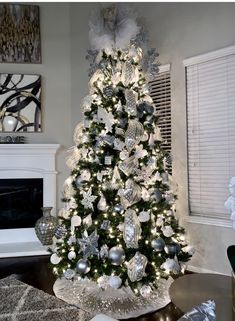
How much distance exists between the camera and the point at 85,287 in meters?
3.25

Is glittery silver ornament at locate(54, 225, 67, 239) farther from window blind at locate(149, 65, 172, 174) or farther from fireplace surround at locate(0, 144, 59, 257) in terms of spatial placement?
fireplace surround at locate(0, 144, 59, 257)

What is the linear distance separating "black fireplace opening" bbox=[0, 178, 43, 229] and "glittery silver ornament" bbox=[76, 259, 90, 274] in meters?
2.73

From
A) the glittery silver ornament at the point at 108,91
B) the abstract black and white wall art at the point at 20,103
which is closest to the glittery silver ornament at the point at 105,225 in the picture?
the glittery silver ornament at the point at 108,91

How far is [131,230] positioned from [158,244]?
0.87 feet

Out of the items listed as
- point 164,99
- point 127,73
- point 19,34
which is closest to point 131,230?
point 127,73

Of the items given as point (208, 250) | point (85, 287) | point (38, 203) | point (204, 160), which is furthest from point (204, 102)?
point (38, 203)

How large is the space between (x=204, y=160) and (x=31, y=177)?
2.73m

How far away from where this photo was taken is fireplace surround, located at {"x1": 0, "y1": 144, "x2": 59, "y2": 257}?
512cm

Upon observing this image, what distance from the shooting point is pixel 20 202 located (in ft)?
17.3

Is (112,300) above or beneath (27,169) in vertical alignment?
beneath

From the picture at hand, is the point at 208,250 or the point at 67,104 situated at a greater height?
the point at 67,104

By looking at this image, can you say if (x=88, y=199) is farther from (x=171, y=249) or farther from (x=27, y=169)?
(x=27, y=169)

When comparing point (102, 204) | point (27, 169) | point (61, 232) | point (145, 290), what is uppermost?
point (27, 169)

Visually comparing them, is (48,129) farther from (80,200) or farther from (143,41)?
(80,200)
